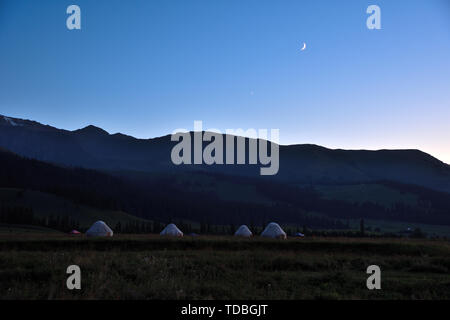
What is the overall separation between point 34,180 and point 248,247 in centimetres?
15746

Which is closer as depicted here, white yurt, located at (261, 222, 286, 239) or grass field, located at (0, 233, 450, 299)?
grass field, located at (0, 233, 450, 299)

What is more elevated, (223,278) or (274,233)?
(223,278)

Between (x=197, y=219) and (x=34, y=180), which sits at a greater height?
(x=34, y=180)

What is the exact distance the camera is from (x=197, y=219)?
7584 inches

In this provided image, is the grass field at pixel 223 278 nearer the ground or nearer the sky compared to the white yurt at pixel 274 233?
nearer the sky

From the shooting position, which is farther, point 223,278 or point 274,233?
point 274,233

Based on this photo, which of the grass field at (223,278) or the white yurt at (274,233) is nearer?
the grass field at (223,278)

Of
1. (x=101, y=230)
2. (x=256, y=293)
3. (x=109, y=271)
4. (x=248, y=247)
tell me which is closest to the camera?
(x=256, y=293)

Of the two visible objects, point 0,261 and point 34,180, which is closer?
point 0,261

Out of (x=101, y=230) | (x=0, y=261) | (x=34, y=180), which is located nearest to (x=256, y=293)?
(x=0, y=261)

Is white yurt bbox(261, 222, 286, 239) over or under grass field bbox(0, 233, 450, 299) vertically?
under
